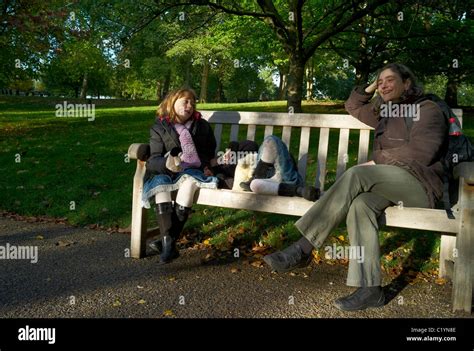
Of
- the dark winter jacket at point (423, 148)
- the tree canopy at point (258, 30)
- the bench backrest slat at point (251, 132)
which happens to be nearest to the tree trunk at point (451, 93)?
the tree canopy at point (258, 30)

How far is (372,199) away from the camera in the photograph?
332cm

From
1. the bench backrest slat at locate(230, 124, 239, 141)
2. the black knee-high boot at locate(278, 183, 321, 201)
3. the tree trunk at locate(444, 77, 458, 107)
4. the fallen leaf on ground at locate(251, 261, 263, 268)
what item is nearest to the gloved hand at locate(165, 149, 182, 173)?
the bench backrest slat at locate(230, 124, 239, 141)

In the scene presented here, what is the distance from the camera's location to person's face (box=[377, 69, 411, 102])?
12.0 feet

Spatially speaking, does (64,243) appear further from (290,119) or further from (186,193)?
(290,119)

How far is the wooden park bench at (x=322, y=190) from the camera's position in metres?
3.20

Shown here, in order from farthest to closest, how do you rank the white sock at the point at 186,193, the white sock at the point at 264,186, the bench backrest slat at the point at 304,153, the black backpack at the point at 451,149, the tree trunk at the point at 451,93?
the tree trunk at the point at 451,93, the bench backrest slat at the point at 304,153, the white sock at the point at 186,193, the white sock at the point at 264,186, the black backpack at the point at 451,149

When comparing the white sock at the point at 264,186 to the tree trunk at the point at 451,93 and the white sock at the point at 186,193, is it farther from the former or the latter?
the tree trunk at the point at 451,93

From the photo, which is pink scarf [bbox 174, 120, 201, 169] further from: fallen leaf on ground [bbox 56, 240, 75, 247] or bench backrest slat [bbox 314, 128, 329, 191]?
fallen leaf on ground [bbox 56, 240, 75, 247]

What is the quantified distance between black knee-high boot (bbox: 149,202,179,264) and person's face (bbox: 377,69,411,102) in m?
1.93

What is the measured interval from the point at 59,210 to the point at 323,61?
71.8ft

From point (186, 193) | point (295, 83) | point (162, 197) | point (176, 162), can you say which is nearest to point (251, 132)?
point (176, 162)

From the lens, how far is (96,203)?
5895mm

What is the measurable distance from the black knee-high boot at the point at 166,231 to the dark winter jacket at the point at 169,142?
318 mm
